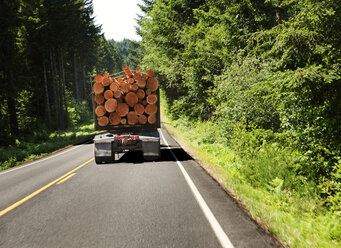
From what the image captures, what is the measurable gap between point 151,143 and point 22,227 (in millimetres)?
5950

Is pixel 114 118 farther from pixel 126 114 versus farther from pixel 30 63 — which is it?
pixel 30 63

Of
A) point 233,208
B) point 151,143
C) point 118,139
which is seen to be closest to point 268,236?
point 233,208

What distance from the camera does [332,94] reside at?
4957mm

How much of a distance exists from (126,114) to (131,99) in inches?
26.3

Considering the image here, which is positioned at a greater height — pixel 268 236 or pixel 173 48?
pixel 173 48

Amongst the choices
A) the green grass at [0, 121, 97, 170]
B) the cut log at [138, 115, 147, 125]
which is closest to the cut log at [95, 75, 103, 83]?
the cut log at [138, 115, 147, 125]

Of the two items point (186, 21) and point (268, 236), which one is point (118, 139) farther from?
point (186, 21)

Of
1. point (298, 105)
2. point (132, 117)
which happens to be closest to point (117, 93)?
point (132, 117)

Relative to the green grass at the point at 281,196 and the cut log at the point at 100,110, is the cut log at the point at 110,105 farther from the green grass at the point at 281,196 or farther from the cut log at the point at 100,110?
the green grass at the point at 281,196

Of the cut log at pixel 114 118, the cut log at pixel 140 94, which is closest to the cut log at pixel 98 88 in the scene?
the cut log at pixel 114 118

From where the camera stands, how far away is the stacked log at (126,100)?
985 centimetres

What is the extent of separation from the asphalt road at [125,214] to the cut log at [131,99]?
359cm

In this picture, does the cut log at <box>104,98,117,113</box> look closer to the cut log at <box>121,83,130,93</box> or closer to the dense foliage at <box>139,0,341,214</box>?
the cut log at <box>121,83,130,93</box>

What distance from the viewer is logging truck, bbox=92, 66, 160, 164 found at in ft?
31.4
